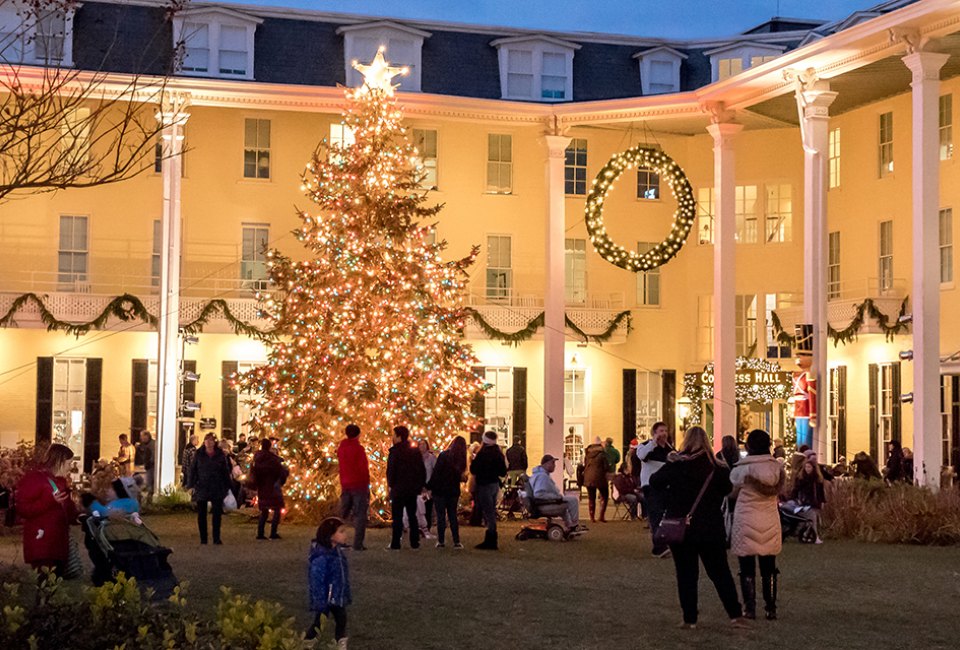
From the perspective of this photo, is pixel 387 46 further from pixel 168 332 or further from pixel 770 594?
pixel 770 594

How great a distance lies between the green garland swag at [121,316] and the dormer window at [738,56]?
13.5 metres

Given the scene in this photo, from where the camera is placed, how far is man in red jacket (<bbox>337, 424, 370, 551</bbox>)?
20.5 metres

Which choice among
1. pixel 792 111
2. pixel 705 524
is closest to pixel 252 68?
pixel 792 111

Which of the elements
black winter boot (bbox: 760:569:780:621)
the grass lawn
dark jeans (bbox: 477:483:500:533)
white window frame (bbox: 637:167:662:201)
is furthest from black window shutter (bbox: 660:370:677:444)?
black winter boot (bbox: 760:569:780:621)

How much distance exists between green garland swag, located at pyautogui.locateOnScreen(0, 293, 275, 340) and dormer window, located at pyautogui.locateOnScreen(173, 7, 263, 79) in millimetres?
5601

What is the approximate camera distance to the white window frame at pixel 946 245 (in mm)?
32594

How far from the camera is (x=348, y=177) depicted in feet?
83.8

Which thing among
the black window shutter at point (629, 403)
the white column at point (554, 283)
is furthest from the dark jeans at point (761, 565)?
the black window shutter at point (629, 403)

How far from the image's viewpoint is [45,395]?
36844 mm

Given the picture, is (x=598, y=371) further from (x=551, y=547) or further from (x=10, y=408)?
(x=551, y=547)

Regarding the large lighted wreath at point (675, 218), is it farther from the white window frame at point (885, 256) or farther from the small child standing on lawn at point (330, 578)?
the small child standing on lawn at point (330, 578)

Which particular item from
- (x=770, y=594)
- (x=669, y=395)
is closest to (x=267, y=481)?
(x=770, y=594)

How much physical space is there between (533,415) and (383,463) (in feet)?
49.4

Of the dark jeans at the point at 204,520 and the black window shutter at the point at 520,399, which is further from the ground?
the black window shutter at the point at 520,399
